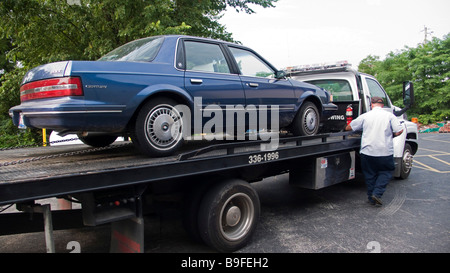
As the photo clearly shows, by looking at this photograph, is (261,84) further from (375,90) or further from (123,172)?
(375,90)

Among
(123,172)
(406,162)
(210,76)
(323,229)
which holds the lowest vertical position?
(323,229)

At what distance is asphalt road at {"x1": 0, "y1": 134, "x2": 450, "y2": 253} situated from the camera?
11.9 ft

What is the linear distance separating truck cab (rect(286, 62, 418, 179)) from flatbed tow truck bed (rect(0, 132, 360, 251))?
2.38 metres

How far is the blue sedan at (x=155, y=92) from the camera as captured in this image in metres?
2.74

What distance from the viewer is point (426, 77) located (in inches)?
1070

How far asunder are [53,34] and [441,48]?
29160 millimetres

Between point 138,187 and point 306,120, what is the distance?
309 cm

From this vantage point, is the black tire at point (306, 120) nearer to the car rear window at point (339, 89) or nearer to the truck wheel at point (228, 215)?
the car rear window at point (339, 89)

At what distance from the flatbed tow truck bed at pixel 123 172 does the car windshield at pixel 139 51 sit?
1.05 metres

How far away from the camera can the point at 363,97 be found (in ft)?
20.6

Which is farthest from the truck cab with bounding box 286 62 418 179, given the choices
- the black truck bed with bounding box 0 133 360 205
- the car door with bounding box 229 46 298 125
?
the black truck bed with bounding box 0 133 360 205

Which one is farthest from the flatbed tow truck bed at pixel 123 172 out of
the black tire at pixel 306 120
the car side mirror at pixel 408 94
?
the car side mirror at pixel 408 94

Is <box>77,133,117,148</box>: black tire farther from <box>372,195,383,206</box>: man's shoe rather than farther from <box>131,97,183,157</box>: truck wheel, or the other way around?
<box>372,195,383,206</box>: man's shoe

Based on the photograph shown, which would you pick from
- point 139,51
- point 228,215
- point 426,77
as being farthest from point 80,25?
point 426,77
